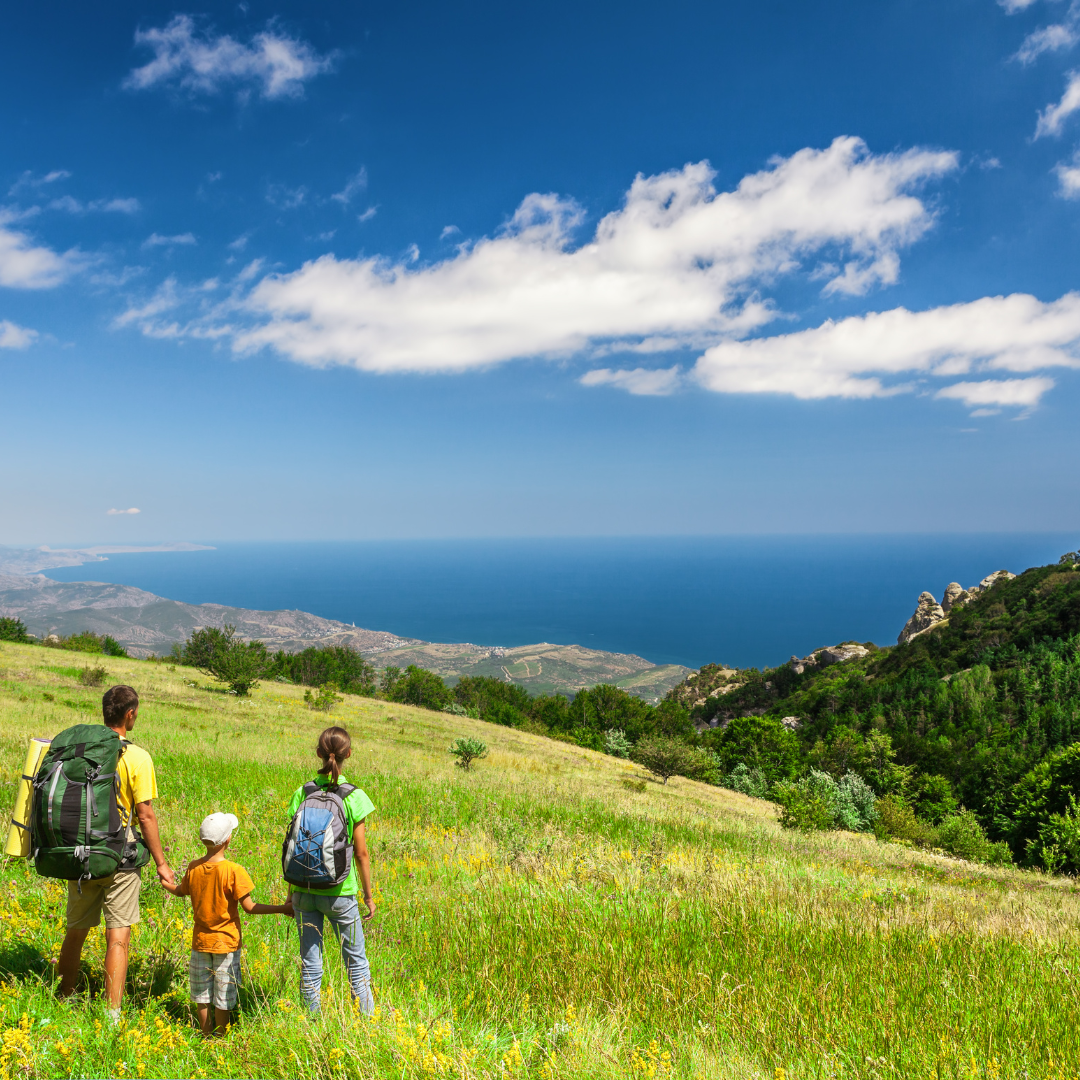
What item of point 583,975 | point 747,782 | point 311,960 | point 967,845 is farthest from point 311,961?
point 747,782

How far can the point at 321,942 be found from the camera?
378 centimetres

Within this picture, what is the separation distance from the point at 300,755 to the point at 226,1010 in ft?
45.5

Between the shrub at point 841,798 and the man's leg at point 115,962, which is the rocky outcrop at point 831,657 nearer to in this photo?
the shrub at point 841,798

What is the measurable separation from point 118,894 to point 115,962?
0.40 m

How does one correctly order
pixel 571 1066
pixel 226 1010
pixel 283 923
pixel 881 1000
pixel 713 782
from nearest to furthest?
pixel 571 1066, pixel 226 1010, pixel 881 1000, pixel 283 923, pixel 713 782

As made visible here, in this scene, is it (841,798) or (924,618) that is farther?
(924,618)


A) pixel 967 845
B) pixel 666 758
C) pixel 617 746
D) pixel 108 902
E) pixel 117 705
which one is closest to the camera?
pixel 108 902

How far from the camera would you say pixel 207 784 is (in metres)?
10.8

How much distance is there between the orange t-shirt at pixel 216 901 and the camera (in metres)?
3.50

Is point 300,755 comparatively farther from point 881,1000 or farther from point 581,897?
point 881,1000

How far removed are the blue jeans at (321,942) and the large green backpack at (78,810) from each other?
1.22 metres

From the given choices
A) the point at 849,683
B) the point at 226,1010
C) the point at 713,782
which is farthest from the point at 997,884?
the point at 849,683

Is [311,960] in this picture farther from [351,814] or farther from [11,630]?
[11,630]

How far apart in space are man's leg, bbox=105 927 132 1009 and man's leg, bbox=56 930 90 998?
26cm
